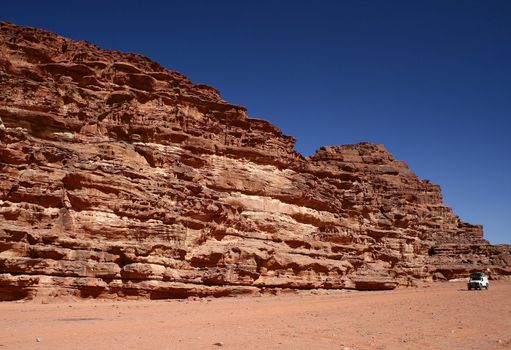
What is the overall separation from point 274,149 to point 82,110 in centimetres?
1588

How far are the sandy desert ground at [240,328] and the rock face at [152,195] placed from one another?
4.32 m

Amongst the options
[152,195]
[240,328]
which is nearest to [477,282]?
[152,195]

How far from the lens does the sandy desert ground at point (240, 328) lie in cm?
1105

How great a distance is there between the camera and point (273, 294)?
31297 millimetres

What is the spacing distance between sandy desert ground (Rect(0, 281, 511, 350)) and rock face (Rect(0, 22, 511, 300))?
4.32 metres

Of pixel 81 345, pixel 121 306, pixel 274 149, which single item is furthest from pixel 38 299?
pixel 274 149

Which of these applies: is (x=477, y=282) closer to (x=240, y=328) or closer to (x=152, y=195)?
(x=152, y=195)

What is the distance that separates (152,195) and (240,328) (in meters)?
16.0

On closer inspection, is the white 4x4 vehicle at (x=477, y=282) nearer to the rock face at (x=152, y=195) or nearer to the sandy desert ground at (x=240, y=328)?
the rock face at (x=152, y=195)

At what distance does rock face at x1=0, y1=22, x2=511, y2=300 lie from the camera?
24.1 meters

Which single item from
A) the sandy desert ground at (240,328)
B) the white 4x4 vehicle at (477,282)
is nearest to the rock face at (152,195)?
the sandy desert ground at (240,328)

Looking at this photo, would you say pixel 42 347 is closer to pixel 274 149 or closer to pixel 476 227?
pixel 274 149

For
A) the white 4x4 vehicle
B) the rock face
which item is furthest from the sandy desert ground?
the white 4x4 vehicle

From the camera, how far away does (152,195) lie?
28.6 meters
